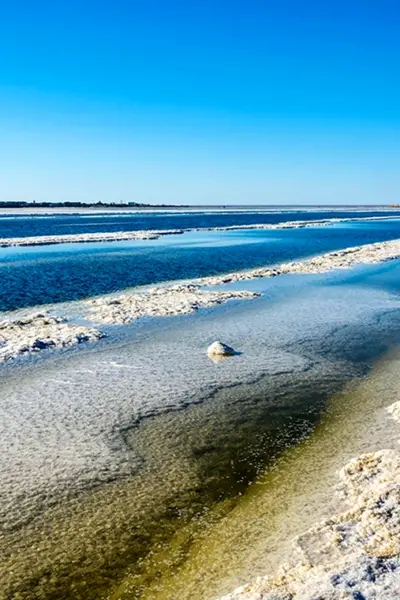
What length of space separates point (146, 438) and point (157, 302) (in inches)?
479

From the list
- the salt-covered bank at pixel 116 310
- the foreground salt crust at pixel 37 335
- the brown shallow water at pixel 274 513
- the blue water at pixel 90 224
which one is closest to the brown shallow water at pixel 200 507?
the brown shallow water at pixel 274 513

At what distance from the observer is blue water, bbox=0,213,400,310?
24.2 m

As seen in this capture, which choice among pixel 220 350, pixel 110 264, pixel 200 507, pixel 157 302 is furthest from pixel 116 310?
pixel 110 264

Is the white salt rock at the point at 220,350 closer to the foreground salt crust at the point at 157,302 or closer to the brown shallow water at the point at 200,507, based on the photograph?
the brown shallow water at the point at 200,507

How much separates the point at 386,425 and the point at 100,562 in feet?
16.9

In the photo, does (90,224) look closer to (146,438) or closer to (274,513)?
(146,438)

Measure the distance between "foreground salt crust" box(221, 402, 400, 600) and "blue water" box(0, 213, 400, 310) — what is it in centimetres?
1576

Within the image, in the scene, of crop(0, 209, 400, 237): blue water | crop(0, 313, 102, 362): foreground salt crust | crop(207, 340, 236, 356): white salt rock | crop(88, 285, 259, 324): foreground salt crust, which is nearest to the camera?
crop(207, 340, 236, 356): white salt rock

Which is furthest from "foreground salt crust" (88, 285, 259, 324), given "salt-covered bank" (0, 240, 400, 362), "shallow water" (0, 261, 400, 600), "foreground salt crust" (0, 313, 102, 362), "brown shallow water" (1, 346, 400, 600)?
"brown shallow water" (1, 346, 400, 600)

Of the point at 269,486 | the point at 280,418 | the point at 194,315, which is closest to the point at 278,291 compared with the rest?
the point at 194,315

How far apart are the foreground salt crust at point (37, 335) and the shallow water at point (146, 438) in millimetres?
828

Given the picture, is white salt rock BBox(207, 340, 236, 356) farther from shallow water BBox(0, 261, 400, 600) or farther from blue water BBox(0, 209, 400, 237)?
blue water BBox(0, 209, 400, 237)

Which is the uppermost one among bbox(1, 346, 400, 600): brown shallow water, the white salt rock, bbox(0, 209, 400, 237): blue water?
bbox(0, 209, 400, 237): blue water

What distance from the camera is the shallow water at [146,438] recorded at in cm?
591
